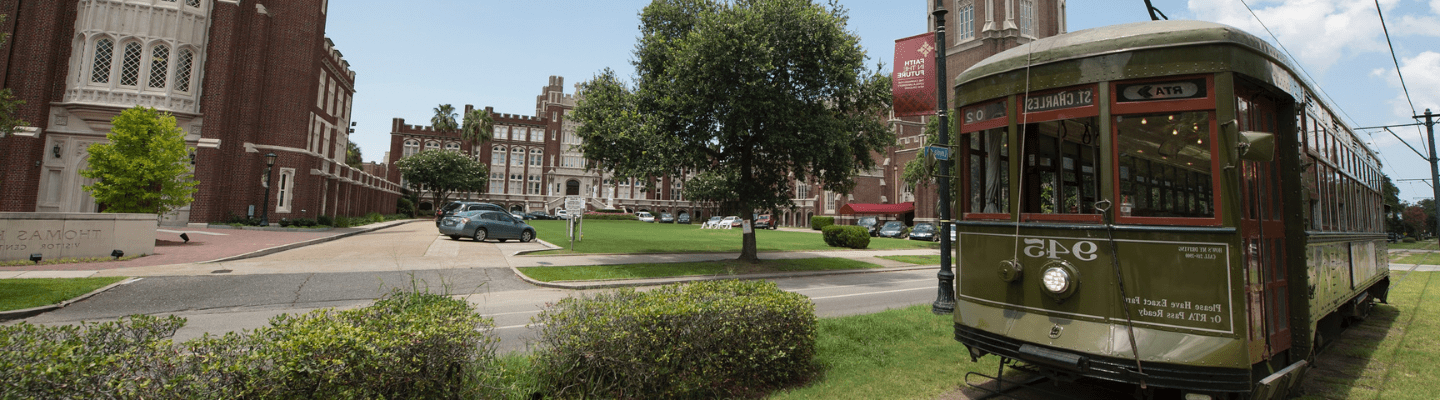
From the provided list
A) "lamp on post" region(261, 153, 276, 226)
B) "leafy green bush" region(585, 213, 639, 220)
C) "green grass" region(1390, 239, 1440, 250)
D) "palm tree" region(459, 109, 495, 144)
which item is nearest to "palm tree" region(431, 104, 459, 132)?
"palm tree" region(459, 109, 495, 144)

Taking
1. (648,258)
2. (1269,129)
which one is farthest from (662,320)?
(648,258)

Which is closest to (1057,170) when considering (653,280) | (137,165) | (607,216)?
(653,280)

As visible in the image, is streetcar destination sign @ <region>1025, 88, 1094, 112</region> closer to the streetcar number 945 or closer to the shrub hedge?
the streetcar number 945

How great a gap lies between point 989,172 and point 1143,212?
1130 mm

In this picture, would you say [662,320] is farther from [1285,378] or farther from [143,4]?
[143,4]

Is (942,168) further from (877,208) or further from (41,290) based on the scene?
(877,208)

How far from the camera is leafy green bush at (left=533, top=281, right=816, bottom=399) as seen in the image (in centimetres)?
416

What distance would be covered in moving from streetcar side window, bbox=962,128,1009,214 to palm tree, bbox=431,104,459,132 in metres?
77.5

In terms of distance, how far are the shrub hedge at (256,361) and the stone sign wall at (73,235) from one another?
16665 mm

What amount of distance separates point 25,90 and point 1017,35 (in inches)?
2587

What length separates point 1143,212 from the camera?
4.28 metres

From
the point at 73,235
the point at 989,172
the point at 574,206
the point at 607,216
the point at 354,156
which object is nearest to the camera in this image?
the point at 989,172

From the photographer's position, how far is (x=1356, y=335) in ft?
25.7

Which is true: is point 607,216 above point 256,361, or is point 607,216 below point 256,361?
above
